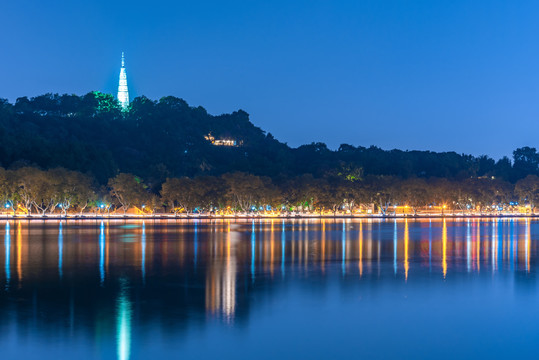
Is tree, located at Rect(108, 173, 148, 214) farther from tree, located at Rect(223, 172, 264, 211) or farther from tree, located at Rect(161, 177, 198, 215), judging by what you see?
tree, located at Rect(223, 172, 264, 211)

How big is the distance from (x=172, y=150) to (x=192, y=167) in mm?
18060

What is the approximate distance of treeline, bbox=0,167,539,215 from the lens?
285ft

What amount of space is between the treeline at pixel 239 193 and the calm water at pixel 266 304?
54.4m

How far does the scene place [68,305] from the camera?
63.2 ft

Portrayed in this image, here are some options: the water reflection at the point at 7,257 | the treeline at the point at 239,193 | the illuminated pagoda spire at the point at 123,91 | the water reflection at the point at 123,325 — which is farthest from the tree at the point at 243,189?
the illuminated pagoda spire at the point at 123,91

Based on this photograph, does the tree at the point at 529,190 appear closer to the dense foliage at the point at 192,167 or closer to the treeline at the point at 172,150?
the dense foliage at the point at 192,167

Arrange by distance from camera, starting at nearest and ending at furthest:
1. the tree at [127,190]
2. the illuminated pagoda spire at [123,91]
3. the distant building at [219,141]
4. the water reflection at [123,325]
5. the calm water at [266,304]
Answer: the water reflection at [123,325]
the calm water at [266,304]
the tree at [127,190]
the distant building at [219,141]
the illuminated pagoda spire at [123,91]

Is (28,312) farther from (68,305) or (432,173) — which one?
(432,173)

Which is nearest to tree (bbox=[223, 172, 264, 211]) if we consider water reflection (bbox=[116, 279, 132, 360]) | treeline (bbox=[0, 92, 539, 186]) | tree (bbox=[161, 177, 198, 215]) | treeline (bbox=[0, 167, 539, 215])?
treeline (bbox=[0, 167, 539, 215])

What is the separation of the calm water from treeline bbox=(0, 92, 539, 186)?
2978 inches

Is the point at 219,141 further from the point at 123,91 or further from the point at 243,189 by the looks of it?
the point at 243,189

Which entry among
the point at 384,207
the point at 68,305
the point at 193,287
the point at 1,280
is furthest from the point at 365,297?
the point at 384,207

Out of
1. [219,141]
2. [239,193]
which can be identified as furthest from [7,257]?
→ [219,141]

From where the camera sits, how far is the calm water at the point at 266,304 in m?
14.8
